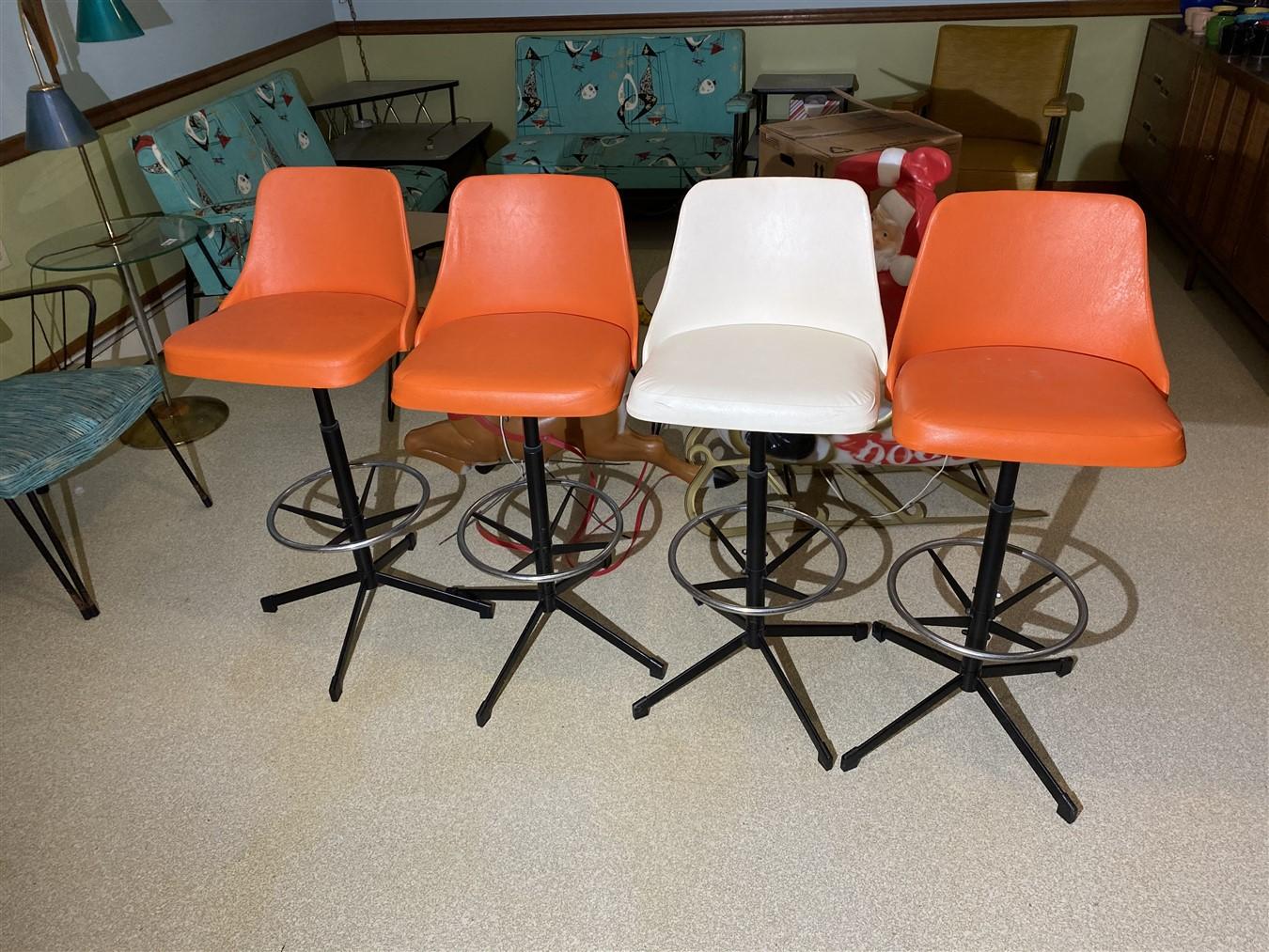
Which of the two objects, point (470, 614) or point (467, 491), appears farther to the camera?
point (467, 491)

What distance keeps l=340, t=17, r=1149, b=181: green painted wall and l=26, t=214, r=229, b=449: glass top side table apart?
2.38m

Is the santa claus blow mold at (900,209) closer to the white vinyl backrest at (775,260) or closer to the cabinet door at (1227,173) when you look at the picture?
the white vinyl backrest at (775,260)

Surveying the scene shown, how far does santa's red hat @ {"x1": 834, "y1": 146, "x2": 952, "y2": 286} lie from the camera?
94.9 inches

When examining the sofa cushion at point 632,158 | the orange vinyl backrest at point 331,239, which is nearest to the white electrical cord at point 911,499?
the orange vinyl backrest at point 331,239

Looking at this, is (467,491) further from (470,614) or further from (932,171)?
(932,171)

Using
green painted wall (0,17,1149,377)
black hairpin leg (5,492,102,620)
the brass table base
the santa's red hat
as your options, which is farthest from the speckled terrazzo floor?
green painted wall (0,17,1149,377)

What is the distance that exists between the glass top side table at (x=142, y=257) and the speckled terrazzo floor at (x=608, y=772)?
0.67 metres

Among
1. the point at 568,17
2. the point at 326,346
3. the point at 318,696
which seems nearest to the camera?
the point at 326,346

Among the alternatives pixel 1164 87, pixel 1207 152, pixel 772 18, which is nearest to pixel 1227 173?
pixel 1207 152

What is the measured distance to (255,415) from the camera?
324 centimetres

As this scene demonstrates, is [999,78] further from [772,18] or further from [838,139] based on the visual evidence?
[838,139]

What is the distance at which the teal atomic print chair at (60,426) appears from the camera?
2.09 metres

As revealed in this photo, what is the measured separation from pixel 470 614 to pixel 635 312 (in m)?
0.88

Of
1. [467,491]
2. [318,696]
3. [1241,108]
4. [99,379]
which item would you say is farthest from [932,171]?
[99,379]
